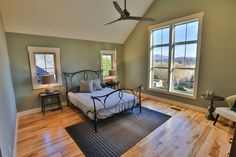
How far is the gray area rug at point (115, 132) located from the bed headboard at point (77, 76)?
1.81 meters

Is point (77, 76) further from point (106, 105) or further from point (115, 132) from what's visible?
point (115, 132)

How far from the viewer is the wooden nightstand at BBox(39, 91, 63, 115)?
144 inches

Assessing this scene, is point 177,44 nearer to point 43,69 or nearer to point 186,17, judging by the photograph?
point 186,17

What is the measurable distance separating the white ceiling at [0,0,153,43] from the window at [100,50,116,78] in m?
0.81

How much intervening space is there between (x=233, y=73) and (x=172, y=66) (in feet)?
5.20

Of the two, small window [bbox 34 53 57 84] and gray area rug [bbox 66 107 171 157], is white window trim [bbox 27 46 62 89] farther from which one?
gray area rug [bbox 66 107 171 157]

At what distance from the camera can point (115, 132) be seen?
271 cm

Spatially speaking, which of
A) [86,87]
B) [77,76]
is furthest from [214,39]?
[77,76]

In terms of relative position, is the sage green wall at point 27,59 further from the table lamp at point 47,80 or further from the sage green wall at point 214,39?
the sage green wall at point 214,39

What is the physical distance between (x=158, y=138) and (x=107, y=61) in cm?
392

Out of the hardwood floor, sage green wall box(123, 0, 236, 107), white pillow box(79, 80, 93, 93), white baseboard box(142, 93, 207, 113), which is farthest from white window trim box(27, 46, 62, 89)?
sage green wall box(123, 0, 236, 107)

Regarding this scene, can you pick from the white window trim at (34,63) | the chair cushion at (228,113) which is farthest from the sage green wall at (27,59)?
the chair cushion at (228,113)

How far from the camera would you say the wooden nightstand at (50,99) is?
3.67m

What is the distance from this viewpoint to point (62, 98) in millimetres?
4285
